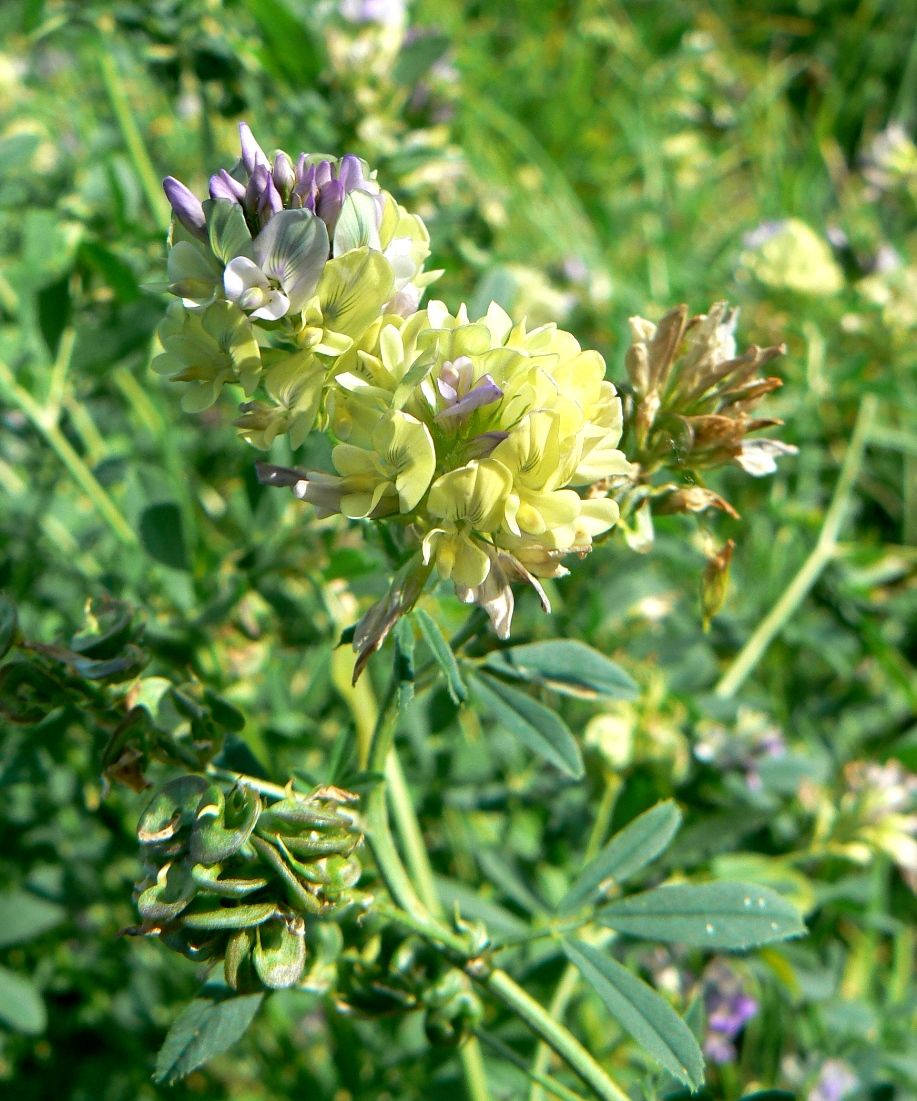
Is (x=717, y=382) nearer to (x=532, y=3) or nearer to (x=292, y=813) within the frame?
(x=292, y=813)

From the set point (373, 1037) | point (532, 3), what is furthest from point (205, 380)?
point (532, 3)

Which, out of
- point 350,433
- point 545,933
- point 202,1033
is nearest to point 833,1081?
point 545,933

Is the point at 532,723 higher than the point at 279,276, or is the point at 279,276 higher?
the point at 279,276

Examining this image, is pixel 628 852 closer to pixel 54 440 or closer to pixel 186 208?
pixel 186 208

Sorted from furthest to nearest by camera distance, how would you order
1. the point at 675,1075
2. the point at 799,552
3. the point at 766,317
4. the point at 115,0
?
the point at 766,317 → the point at 799,552 → the point at 115,0 → the point at 675,1075

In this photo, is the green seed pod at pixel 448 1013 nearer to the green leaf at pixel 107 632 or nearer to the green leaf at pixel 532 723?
the green leaf at pixel 532 723

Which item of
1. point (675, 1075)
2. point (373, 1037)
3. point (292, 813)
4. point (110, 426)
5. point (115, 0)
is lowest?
point (373, 1037)

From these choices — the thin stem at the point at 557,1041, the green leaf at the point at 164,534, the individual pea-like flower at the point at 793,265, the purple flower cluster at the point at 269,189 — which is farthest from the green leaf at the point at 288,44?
the thin stem at the point at 557,1041
